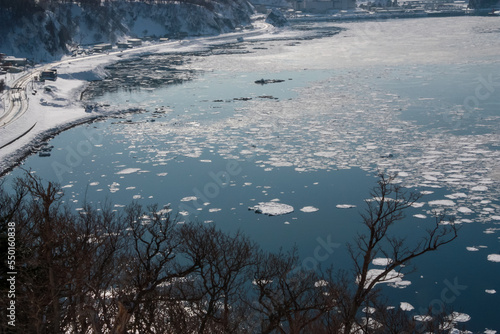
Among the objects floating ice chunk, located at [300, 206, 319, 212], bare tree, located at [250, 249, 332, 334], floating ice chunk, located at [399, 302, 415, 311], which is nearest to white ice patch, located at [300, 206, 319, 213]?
floating ice chunk, located at [300, 206, 319, 212]

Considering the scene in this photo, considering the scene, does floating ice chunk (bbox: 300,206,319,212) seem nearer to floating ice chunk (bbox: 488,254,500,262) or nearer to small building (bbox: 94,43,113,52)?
floating ice chunk (bbox: 488,254,500,262)

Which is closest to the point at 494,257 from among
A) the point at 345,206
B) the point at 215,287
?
the point at 345,206

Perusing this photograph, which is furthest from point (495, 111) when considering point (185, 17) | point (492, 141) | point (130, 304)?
point (185, 17)

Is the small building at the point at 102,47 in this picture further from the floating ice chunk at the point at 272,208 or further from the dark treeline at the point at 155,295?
the dark treeline at the point at 155,295

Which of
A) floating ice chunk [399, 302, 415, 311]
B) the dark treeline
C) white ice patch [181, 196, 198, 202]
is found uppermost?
the dark treeline

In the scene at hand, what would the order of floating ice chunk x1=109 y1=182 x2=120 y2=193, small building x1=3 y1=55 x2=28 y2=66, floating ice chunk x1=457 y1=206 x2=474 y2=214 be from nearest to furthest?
1. floating ice chunk x1=457 y1=206 x2=474 y2=214
2. floating ice chunk x1=109 y1=182 x2=120 y2=193
3. small building x1=3 y1=55 x2=28 y2=66

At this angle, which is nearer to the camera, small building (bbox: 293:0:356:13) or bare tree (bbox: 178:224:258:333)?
bare tree (bbox: 178:224:258:333)

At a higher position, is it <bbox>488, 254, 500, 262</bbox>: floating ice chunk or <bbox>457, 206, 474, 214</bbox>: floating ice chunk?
<bbox>457, 206, 474, 214</bbox>: floating ice chunk
